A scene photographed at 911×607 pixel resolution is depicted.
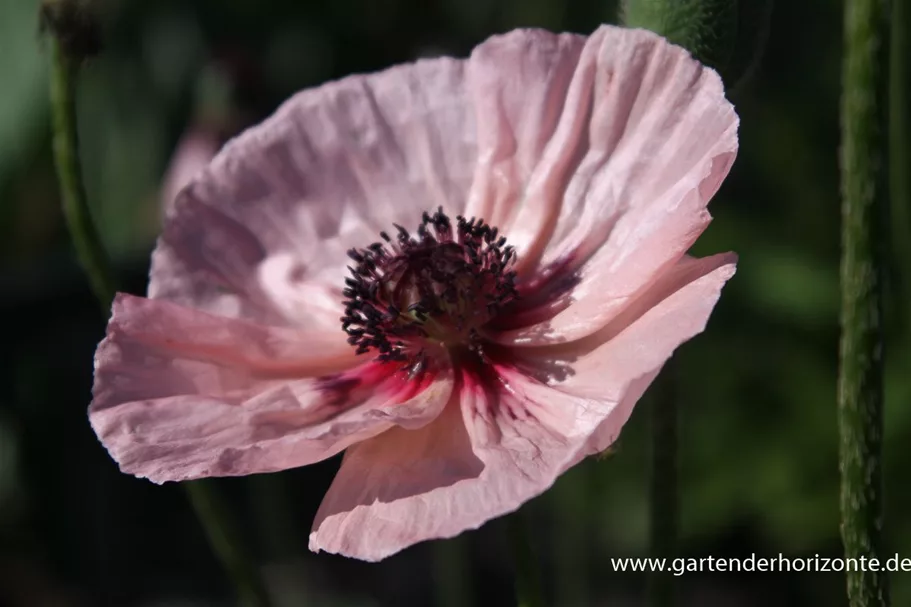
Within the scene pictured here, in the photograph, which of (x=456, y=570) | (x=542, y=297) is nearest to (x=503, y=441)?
(x=542, y=297)

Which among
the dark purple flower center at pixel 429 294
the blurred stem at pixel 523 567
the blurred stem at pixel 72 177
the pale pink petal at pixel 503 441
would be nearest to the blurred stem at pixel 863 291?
the pale pink petal at pixel 503 441

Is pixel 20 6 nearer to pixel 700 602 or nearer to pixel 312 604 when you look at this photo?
pixel 312 604

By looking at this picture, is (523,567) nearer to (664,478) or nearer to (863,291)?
(664,478)

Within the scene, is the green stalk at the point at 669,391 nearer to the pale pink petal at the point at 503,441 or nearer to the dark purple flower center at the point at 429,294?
the pale pink petal at the point at 503,441

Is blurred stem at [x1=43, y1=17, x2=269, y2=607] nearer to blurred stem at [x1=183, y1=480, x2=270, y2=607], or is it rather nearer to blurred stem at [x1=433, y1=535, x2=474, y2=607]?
blurred stem at [x1=183, y1=480, x2=270, y2=607]

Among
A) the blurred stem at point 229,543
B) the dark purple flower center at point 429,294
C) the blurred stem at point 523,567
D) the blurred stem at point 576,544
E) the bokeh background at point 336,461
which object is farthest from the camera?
the bokeh background at point 336,461

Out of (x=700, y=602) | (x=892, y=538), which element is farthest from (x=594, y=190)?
(x=700, y=602)
